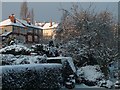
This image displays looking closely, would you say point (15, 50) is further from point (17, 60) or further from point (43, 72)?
point (43, 72)

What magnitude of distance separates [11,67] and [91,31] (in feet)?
34.5

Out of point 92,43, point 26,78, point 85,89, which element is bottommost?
point 85,89

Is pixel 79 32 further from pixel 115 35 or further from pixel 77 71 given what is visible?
pixel 77 71

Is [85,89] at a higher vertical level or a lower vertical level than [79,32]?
lower

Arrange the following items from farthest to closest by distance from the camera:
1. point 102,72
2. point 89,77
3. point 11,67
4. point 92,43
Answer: point 92,43
point 102,72
point 89,77
point 11,67

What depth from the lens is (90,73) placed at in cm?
1723

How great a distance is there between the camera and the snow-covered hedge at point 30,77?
408 inches

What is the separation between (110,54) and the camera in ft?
62.0

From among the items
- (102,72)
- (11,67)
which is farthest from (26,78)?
(102,72)

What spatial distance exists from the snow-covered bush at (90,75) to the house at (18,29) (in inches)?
982

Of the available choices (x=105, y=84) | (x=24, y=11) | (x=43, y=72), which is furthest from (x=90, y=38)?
(x=24, y=11)

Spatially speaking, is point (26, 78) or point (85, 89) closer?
point (26, 78)

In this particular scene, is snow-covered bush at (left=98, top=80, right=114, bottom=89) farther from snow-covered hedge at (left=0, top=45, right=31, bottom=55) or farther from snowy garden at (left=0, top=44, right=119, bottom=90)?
snow-covered hedge at (left=0, top=45, right=31, bottom=55)

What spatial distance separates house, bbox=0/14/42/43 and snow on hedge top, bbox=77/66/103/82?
2481 cm
